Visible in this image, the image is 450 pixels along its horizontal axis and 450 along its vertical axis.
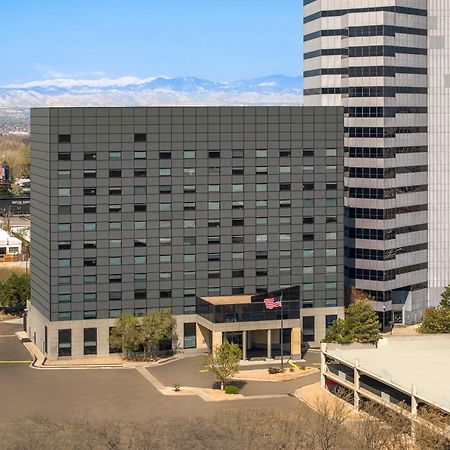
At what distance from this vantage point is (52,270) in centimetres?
12731

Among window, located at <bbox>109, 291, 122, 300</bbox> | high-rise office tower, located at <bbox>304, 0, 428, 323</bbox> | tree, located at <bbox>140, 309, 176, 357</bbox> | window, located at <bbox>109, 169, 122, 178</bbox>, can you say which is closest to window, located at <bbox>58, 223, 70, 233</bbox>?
window, located at <bbox>109, 169, 122, 178</bbox>

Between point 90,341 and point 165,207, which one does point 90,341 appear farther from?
point 165,207

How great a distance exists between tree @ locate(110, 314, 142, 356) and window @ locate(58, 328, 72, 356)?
197 inches

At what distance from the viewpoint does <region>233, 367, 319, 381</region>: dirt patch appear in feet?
386

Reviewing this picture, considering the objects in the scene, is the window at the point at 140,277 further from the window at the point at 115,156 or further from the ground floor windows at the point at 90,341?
the window at the point at 115,156

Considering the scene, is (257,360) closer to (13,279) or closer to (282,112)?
(282,112)

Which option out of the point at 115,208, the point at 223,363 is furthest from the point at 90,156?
the point at 223,363

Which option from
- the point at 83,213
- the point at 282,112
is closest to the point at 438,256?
the point at 282,112

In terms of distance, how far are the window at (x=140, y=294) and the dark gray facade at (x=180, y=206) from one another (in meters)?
0.15

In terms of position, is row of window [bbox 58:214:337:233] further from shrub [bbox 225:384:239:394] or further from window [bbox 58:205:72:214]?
shrub [bbox 225:384:239:394]

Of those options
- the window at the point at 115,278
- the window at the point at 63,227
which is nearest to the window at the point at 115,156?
the window at the point at 63,227

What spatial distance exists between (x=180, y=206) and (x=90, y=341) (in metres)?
19.4

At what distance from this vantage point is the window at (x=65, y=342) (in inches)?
5010

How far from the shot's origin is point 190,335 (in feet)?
430
